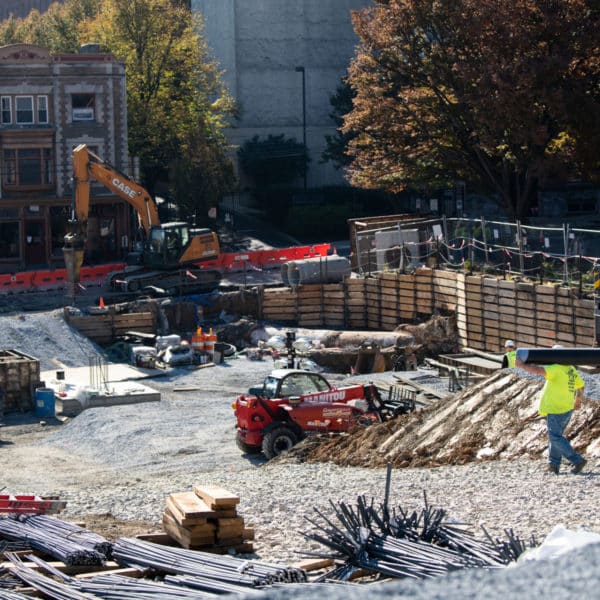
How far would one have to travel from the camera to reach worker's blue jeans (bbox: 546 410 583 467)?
16.1 metres

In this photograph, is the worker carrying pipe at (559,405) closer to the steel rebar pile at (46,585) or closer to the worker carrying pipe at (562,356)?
the worker carrying pipe at (562,356)

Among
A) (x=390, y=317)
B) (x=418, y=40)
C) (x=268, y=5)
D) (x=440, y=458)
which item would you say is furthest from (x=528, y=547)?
(x=268, y=5)

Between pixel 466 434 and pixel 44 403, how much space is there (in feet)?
47.3

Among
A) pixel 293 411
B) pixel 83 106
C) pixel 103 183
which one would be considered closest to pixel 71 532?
pixel 293 411

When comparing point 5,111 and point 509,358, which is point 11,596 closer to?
point 509,358

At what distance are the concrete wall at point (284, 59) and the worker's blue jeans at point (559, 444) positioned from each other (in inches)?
2280

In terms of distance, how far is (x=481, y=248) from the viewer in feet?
130

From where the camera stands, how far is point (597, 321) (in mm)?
33250

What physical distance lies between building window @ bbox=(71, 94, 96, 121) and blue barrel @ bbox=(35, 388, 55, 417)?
28.8 meters

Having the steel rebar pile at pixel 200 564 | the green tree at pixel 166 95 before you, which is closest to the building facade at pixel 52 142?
the green tree at pixel 166 95

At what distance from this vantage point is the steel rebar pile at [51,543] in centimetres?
1215

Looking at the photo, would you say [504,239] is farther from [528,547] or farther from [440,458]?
[528,547]

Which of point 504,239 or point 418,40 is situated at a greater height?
point 418,40

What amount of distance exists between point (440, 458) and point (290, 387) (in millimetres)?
6336
